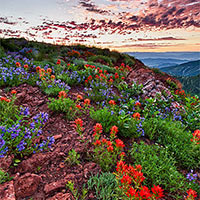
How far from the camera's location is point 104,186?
2.39 meters

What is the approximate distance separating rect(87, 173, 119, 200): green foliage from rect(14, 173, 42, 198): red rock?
0.83 meters

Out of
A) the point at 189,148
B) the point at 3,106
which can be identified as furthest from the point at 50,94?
the point at 189,148

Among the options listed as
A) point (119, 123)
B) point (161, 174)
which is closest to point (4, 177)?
point (119, 123)

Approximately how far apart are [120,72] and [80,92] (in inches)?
166

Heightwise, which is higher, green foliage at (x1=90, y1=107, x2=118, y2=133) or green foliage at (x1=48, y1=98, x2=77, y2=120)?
green foliage at (x1=48, y1=98, x2=77, y2=120)

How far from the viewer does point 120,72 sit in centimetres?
916

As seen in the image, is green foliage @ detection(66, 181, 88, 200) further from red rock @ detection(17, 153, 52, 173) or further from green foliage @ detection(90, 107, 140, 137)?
green foliage @ detection(90, 107, 140, 137)

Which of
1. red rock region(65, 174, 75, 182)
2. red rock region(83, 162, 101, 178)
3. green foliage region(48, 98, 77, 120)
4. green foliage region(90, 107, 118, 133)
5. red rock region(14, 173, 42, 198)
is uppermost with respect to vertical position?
→ green foliage region(48, 98, 77, 120)

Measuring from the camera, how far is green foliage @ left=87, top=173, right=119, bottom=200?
7.21 feet

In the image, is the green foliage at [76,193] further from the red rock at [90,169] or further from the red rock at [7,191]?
the red rock at [7,191]

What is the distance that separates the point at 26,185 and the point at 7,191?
24 centimetres

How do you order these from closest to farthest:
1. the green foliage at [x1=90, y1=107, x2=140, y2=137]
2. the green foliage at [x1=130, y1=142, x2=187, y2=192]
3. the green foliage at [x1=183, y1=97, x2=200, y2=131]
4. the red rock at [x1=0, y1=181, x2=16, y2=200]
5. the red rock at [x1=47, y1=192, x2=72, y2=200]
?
the red rock at [x1=0, y1=181, x2=16, y2=200], the red rock at [x1=47, y1=192, x2=72, y2=200], the green foliage at [x1=130, y1=142, x2=187, y2=192], the green foliage at [x1=90, y1=107, x2=140, y2=137], the green foliage at [x1=183, y1=97, x2=200, y2=131]

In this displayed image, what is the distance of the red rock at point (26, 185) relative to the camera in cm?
218

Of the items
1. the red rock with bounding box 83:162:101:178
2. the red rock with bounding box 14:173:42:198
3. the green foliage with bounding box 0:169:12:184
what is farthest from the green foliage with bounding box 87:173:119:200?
the green foliage with bounding box 0:169:12:184
